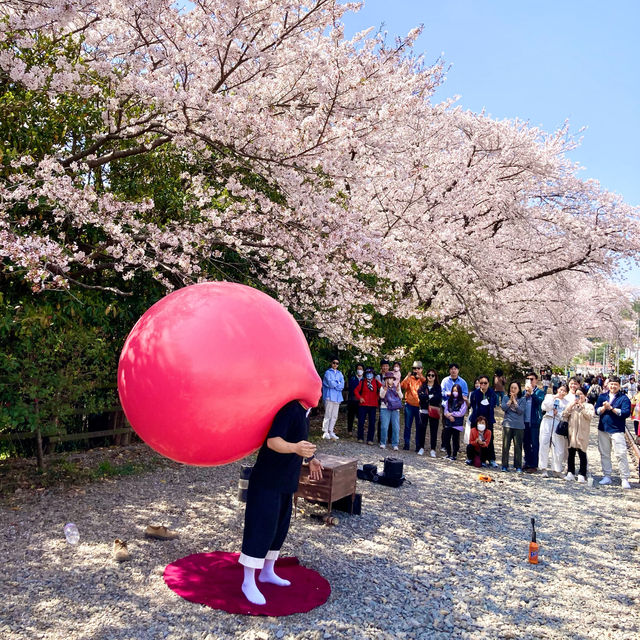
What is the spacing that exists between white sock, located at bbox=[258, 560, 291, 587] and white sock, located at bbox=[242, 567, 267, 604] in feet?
0.94

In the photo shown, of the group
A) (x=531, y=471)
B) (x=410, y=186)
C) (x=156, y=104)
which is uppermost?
(x=410, y=186)

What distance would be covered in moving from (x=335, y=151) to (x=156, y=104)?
96.5 inches

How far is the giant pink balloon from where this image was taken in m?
3.88

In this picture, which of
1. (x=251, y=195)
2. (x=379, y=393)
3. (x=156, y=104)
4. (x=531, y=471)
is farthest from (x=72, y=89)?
(x=531, y=471)

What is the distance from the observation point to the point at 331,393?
1218 cm

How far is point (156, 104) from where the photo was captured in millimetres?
7004

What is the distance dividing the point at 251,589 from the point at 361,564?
4.78 feet

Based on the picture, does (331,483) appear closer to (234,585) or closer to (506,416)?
(234,585)

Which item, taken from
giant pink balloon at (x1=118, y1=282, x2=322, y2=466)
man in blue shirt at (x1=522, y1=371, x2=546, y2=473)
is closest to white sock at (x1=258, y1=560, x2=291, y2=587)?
giant pink balloon at (x1=118, y1=282, x2=322, y2=466)

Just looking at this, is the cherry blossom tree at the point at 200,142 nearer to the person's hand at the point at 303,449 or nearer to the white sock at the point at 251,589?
the person's hand at the point at 303,449

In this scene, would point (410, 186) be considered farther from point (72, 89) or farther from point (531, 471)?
point (72, 89)

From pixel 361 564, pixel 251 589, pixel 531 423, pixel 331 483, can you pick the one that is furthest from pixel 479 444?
pixel 251 589

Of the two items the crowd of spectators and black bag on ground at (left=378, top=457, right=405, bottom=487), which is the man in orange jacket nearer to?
the crowd of spectators

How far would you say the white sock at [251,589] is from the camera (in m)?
4.22
